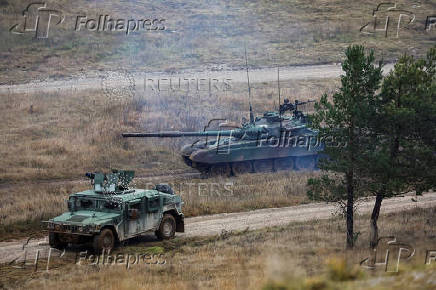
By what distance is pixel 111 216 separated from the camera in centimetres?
1731

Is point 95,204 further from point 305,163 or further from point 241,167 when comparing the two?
point 305,163

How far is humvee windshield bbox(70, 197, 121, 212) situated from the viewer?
1759 centimetres

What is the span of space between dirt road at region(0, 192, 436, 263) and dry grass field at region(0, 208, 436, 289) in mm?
919

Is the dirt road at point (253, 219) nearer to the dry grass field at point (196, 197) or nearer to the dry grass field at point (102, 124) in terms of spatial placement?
the dry grass field at point (196, 197)

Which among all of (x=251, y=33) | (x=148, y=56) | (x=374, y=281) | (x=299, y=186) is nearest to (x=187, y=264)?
(x=374, y=281)

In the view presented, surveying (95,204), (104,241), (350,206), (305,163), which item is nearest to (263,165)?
(305,163)

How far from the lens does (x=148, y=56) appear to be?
162 ft

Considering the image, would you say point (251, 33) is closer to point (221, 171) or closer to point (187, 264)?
point (221, 171)

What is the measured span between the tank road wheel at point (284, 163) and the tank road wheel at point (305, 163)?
270 millimetres

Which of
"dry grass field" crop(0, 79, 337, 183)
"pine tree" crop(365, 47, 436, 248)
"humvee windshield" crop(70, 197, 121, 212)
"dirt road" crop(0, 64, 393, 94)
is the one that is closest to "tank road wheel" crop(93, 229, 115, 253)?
"humvee windshield" crop(70, 197, 121, 212)

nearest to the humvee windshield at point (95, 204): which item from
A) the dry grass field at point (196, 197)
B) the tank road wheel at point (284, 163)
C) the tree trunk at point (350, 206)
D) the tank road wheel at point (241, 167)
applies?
the dry grass field at point (196, 197)

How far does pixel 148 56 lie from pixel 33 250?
3240 centimetres

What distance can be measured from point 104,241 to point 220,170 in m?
12.5

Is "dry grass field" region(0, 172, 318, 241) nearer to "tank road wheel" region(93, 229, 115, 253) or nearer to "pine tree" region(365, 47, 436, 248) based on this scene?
"tank road wheel" region(93, 229, 115, 253)
